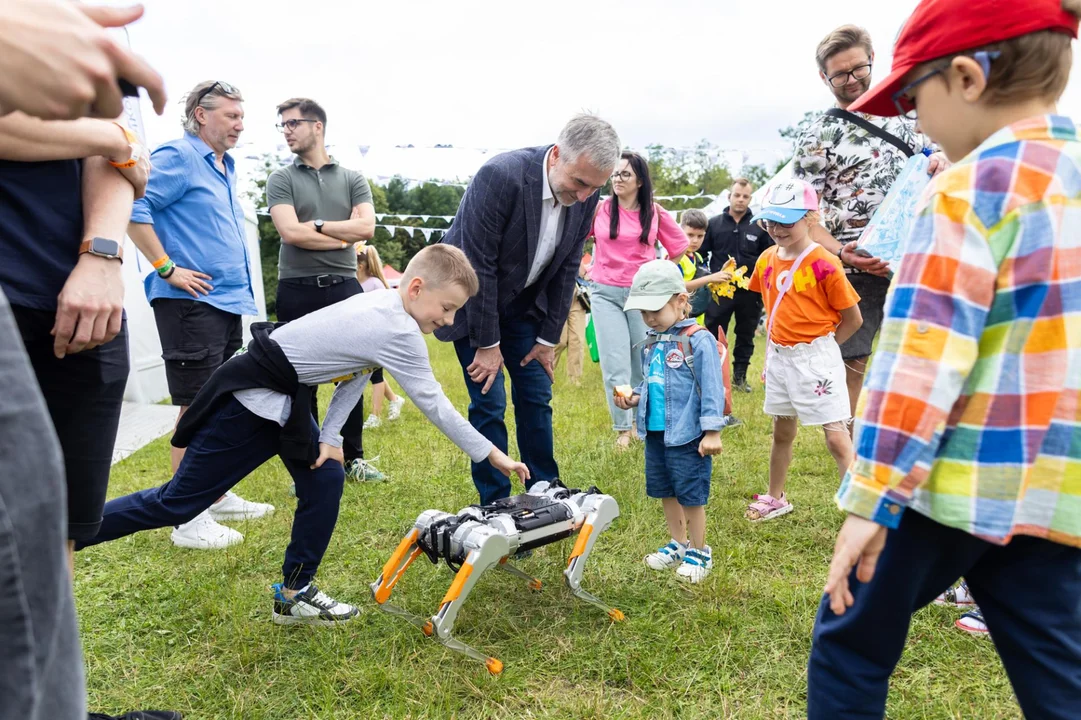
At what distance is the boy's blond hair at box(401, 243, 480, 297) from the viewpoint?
271 cm

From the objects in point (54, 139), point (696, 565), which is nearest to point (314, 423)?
point (54, 139)

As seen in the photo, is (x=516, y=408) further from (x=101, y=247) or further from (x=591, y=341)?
(x=591, y=341)

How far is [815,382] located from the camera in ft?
11.6

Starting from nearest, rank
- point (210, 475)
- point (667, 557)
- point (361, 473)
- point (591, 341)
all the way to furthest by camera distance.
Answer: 1. point (210, 475)
2. point (667, 557)
3. point (361, 473)
4. point (591, 341)

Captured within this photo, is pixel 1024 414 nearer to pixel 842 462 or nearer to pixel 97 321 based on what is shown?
pixel 97 321

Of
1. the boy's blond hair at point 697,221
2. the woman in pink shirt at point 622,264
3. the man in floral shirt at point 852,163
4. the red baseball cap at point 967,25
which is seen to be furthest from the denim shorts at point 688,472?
the boy's blond hair at point 697,221

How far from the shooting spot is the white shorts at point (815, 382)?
352cm

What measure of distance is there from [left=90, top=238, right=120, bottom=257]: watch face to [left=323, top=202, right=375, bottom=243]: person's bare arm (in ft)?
8.22

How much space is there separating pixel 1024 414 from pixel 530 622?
2.01 meters

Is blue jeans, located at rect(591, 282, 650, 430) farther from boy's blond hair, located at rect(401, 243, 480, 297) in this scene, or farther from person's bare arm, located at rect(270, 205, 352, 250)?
boy's blond hair, located at rect(401, 243, 480, 297)

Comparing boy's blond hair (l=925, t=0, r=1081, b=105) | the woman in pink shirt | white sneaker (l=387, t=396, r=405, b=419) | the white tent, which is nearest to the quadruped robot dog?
boy's blond hair (l=925, t=0, r=1081, b=105)

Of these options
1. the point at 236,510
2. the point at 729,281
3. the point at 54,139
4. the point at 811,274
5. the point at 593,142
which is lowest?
the point at 236,510

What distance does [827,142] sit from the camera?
3.57 meters

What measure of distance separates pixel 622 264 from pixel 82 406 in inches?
157
